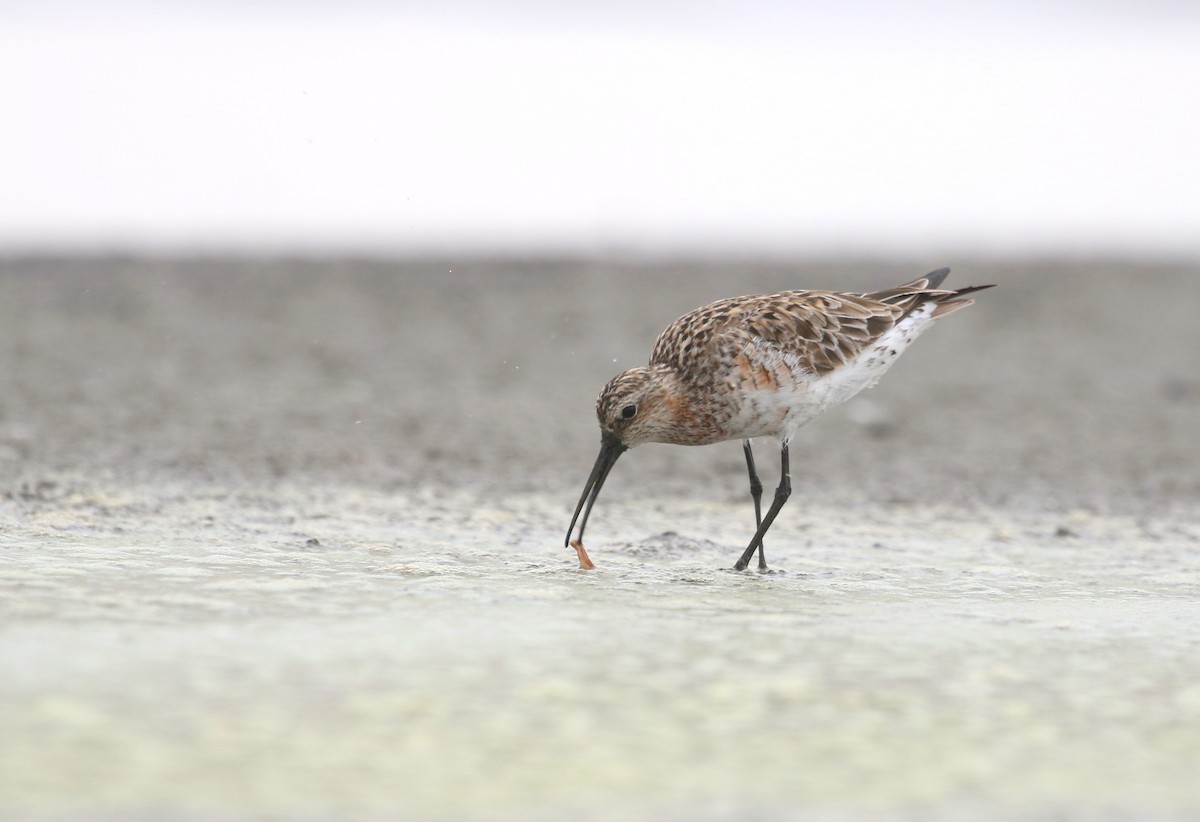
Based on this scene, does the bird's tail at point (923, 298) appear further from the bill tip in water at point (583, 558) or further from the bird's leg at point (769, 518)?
the bill tip in water at point (583, 558)

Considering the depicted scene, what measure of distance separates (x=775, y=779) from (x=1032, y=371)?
373 inches

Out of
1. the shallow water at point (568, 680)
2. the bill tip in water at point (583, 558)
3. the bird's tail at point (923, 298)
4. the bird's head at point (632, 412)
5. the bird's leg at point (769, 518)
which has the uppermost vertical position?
the bird's tail at point (923, 298)

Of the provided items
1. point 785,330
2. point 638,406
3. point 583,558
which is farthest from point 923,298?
point 583,558

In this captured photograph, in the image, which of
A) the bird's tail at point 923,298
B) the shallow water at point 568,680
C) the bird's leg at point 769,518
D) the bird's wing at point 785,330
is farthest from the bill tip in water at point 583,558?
the bird's tail at point 923,298

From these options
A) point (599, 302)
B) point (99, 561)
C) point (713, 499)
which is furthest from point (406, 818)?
point (599, 302)

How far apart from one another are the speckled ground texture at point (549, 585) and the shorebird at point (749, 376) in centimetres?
48

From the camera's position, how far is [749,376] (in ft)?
22.3

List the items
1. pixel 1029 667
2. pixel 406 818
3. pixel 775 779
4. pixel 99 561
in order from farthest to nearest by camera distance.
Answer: pixel 99 561 < pixel 1029 667 < pixel 775 779 < pixel 406 818

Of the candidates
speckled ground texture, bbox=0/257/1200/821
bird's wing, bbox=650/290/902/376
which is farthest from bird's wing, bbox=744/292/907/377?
speckled ground texture, bbox=0/257/1200/821

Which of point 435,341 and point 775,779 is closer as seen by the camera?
point 775,779

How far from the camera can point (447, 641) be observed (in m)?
4.52

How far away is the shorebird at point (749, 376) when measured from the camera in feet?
22.0

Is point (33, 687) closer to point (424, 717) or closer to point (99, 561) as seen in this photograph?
point (424, 717)

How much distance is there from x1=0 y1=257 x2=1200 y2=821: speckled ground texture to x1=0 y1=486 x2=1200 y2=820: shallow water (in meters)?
0.01
